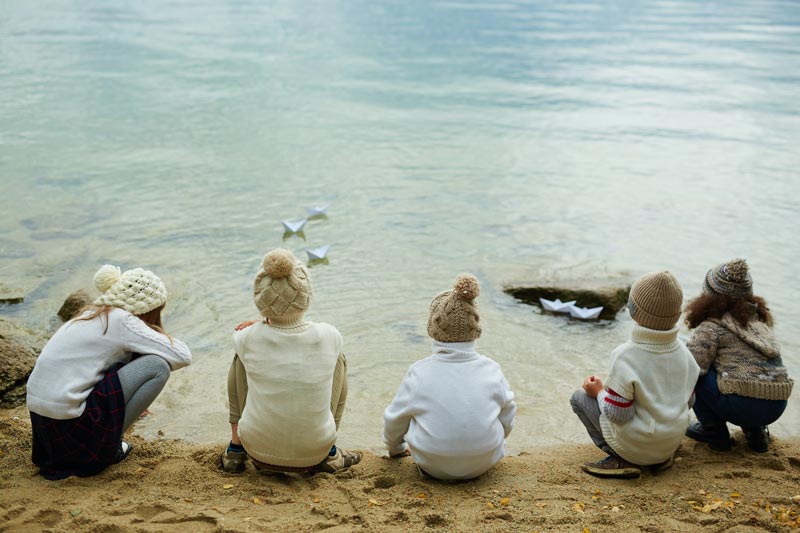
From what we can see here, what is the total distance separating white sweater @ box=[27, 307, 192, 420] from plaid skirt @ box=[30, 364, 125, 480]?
0.14 feet

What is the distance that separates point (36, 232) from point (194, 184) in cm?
216

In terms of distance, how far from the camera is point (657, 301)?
12.0 ft

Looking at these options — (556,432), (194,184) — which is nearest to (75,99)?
(194,184)

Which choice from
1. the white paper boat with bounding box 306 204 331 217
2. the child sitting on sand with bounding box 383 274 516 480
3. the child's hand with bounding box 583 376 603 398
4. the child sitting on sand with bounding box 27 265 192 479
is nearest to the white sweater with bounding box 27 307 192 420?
the child sitting on sand with bounding box 27 265 192 479

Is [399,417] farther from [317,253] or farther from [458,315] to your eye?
[317,253]

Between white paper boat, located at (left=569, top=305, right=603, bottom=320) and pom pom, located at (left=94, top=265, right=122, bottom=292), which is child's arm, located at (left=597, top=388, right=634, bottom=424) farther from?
white paper boat, located at (left=569, top=305, right=603, bottom=320)

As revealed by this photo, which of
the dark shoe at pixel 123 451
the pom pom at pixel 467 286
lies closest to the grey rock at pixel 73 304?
the dark shoe at pixel 123 451

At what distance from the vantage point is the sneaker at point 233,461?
3809 millimetres

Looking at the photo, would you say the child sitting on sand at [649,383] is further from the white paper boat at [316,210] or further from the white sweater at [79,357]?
the white paper boat at [316,210]

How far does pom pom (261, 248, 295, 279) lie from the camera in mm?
3523

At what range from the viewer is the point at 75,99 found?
551 inches

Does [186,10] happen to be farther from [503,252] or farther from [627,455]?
[627,455]

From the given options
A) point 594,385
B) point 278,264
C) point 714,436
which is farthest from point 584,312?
point 278,264

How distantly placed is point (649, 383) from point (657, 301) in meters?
0.38
